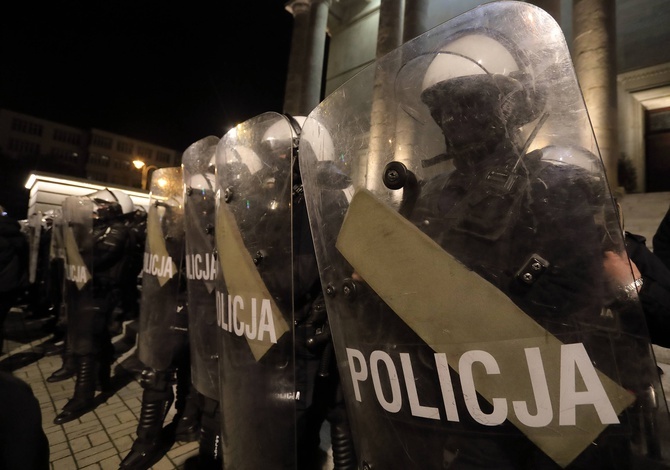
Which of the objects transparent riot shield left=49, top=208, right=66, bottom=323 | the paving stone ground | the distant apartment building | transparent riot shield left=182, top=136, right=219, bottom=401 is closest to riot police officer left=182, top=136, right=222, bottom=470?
transparent riot shield left=182, top=136, right=219, bottom=401

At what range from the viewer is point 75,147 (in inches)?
2031

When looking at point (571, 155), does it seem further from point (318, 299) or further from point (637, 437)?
point (318, 299)

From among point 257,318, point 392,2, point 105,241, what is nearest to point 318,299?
point 257,318

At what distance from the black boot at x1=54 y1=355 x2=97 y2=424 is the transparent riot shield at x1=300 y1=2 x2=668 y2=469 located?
3.77 metres

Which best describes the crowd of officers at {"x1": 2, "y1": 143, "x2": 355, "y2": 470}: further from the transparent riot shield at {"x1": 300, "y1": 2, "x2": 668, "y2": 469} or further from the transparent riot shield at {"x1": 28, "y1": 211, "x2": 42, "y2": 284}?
the transparent riot shield at {"x1": 28, "y1": 211, "x2": 42, "y2": 284}

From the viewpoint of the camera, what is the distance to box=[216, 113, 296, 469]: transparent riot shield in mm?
1455

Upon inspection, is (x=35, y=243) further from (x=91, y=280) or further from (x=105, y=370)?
(x=91, y=280)

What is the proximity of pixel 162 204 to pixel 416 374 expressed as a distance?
2.59 m

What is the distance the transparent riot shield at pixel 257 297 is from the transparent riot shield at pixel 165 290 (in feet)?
3.96

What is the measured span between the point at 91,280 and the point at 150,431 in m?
1.71

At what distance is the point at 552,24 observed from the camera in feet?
2.46

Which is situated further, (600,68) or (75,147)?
(75,147)

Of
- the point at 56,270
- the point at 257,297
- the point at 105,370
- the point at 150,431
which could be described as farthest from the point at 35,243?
the point at 257,297

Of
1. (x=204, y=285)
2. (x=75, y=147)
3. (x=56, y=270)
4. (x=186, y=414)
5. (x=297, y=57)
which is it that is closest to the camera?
(x=204, y=285)
